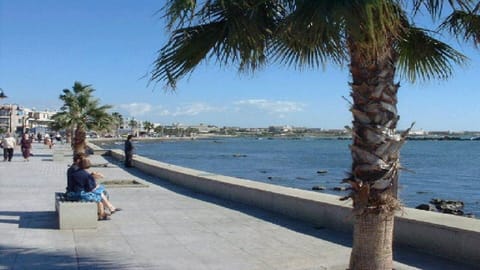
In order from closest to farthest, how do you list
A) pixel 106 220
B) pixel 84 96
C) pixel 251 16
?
pixel 251 16 < pixel 106 220 < pixel 84 96

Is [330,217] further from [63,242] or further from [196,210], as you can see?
[63,242]

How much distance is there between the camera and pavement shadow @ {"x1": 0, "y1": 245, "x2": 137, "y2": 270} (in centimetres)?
620

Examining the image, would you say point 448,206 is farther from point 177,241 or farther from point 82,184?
point 177,241

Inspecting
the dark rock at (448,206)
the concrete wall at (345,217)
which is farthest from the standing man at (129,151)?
the dark rock at (448,206)

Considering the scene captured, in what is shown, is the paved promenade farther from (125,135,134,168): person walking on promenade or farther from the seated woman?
(125,135,134,168): person walking on promenade

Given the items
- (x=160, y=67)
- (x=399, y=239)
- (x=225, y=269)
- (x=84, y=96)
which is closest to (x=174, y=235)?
(x=225, y=269)

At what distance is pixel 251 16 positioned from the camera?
4410 mm

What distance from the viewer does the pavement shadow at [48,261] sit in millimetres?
6195

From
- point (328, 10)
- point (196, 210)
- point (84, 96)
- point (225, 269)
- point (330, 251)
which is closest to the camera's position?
point (328, 10)

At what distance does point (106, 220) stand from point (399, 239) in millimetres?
4608

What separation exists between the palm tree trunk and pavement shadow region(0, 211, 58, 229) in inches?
218

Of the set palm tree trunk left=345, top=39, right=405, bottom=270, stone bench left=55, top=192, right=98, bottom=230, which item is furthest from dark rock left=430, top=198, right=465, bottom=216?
palm tree trunk left=345, top=39, right=405, bottom=270

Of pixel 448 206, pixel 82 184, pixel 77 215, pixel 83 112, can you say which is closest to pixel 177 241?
pixel 77 215

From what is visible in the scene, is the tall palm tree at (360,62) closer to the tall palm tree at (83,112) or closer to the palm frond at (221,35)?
the palm frond at (221,35)
